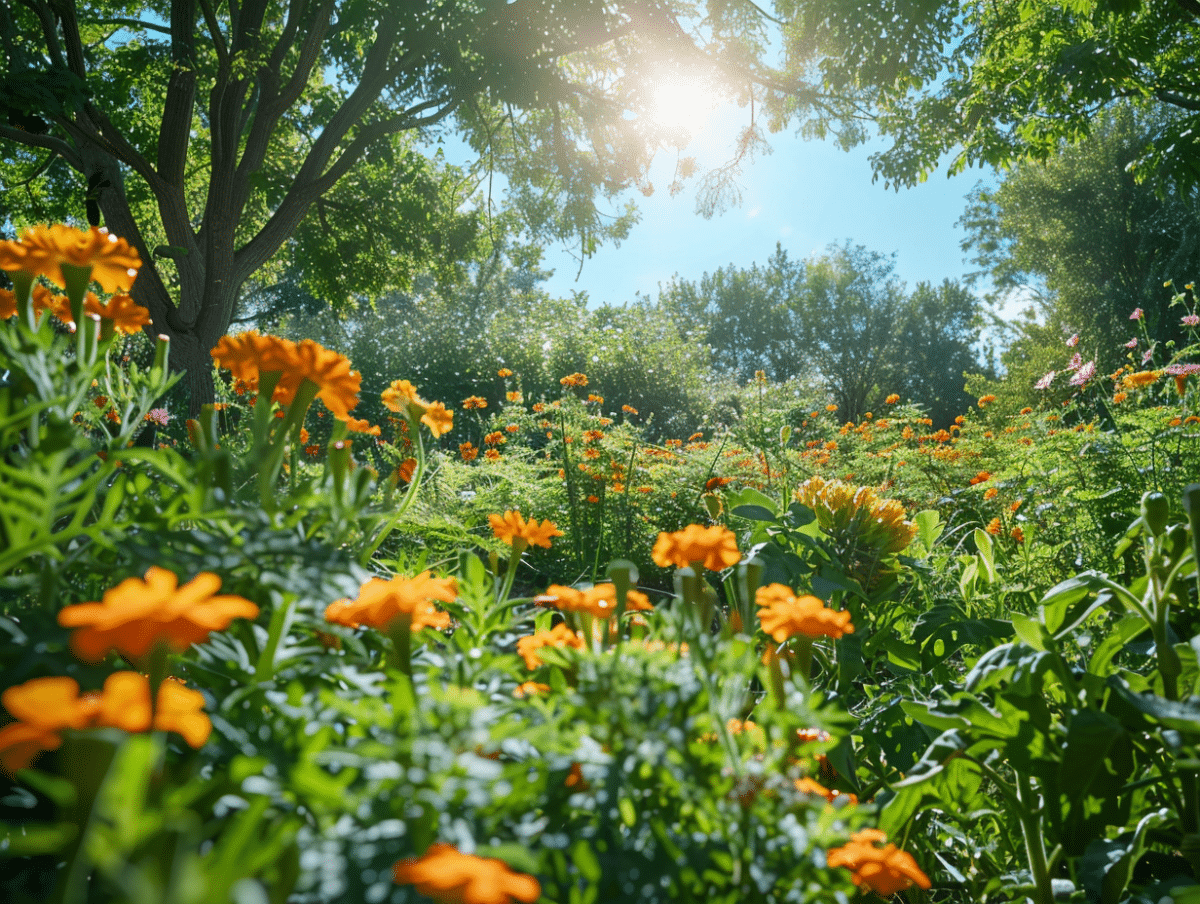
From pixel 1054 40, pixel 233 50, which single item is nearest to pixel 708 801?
pixel 1054 40

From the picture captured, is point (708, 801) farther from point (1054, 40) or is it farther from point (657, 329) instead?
point (657, 329)

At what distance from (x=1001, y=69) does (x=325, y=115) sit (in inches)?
289

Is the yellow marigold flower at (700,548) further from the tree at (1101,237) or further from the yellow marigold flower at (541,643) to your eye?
the tree at (1101,237)

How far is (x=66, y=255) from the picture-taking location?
0.83 metres

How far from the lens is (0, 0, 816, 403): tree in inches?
233

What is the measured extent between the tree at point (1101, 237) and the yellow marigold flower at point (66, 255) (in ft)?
50.5

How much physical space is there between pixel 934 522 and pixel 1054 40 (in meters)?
6.18

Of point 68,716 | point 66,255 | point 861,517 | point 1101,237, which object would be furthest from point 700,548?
point 1101,237

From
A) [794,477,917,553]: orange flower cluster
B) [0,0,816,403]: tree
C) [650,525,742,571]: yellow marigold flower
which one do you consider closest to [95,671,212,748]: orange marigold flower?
[650,525,742,571]: yellow marigold flower

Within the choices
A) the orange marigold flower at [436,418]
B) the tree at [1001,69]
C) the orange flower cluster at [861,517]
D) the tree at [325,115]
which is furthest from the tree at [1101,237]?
the orange marigold flower at [436,418]

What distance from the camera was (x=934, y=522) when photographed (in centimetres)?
194

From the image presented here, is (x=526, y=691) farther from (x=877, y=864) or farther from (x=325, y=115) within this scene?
(x=325, y=115)

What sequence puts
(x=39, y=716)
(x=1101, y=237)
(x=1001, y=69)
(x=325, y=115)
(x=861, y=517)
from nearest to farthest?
1. (x=39, y=716)
2. (x=861, y=517)
3. (x=1001, y=69)
4. (x=325, y=115)
5. (x=1101, y=237)

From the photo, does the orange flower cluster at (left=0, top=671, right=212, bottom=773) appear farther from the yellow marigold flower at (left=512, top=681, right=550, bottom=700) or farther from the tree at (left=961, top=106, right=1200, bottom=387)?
the tree at (left=961, top=106, right=1200, bottom=387)
